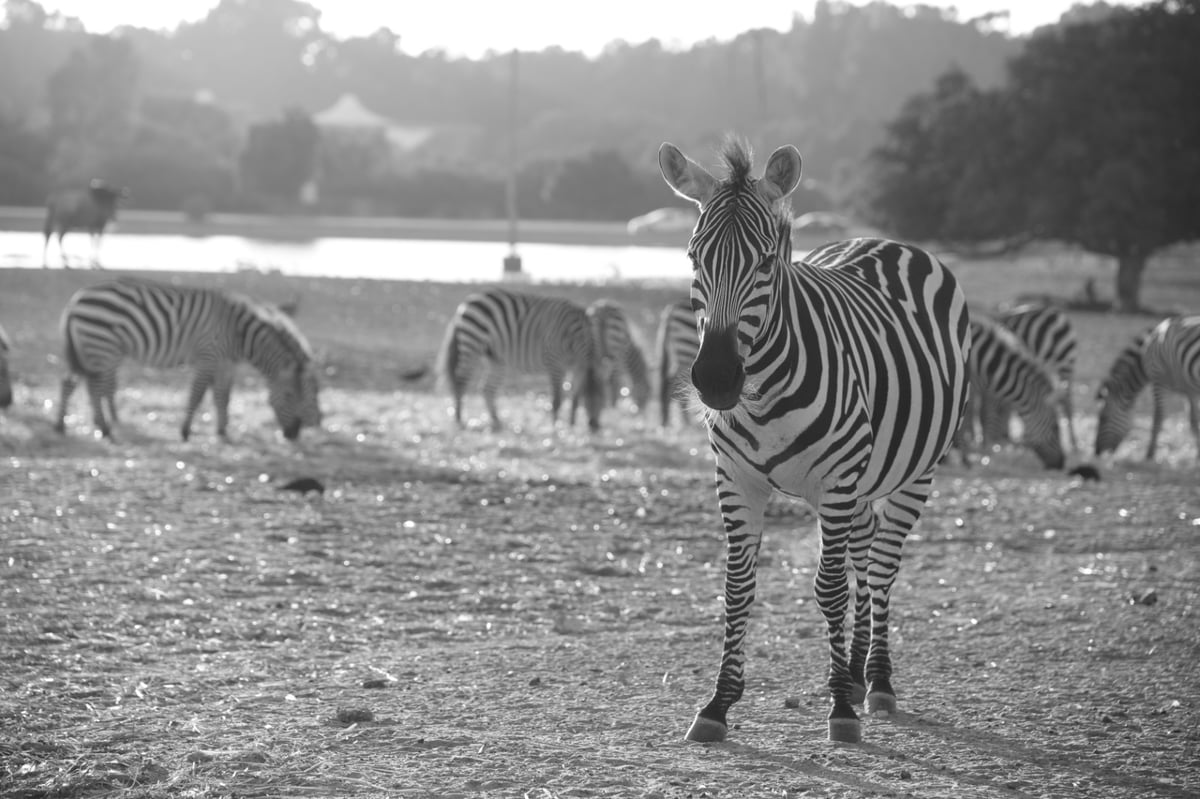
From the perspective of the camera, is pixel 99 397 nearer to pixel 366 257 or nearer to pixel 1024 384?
pixel 1024 384

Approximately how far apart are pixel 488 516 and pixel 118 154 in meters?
60.5

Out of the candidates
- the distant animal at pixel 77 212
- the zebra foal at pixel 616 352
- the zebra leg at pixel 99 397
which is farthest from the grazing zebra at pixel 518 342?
the distant animal at pixel 77 212

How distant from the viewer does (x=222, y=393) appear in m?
14.8

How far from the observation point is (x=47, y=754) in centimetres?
517

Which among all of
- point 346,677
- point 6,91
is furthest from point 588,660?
point 6,91

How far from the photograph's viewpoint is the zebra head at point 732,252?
4914 mm

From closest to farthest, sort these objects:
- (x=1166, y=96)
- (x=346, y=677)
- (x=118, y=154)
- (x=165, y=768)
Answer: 1. (x=165, y=768)
2. (x=346, y=677)
3. (x=1166, y=96)
4. (x=118, y=154)

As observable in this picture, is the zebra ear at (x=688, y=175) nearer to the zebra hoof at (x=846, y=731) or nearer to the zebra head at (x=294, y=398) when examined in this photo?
the zebra hoof at (x=846, y=731)

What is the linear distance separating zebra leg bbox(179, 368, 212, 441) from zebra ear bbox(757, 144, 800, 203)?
33.0 ft

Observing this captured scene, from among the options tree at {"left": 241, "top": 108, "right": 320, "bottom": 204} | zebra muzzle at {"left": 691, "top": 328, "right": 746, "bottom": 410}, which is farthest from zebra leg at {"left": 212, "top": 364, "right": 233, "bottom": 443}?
tree at {"left": 241, "top": 108, "right": 320, "bottom": 204}

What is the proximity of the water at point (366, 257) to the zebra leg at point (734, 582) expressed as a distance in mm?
23833

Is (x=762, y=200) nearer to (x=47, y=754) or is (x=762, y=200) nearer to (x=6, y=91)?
(x=47, y=754)

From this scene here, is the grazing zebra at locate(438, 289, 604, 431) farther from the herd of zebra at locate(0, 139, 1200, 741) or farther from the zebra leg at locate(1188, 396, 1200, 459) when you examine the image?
the herd of zebra at locate(0, 139, 1200, 741)

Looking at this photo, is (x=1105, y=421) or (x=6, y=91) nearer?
(x=1105, y=421)
